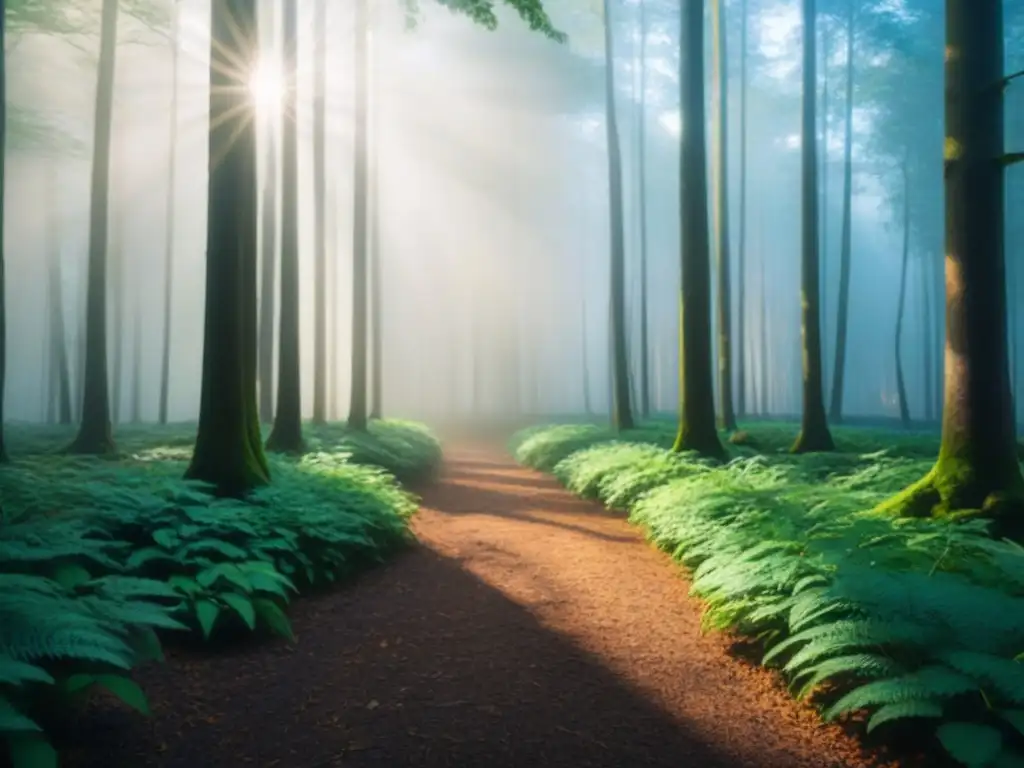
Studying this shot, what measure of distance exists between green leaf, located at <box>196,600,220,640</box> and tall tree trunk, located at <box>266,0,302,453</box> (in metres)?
8.47

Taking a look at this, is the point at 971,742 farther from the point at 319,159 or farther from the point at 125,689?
the point at 319,159

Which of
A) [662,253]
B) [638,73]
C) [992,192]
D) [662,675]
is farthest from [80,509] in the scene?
[662,253]

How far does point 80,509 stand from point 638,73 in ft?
91.4

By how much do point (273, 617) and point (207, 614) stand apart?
22.1 inches

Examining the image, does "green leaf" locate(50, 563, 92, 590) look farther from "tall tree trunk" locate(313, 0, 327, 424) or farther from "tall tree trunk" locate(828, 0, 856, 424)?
"tall tree trunk" locate(828, 0, 856, 424)

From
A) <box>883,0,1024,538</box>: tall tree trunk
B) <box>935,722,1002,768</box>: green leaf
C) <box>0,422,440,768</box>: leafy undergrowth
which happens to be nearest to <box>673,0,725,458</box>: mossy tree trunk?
<box>883,0,1024,538</box>: tall tree trunk

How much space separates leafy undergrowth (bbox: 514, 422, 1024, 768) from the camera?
115 inches

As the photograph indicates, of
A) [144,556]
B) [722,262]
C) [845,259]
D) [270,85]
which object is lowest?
[144,556]

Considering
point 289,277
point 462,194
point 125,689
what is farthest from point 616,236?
point 462,194

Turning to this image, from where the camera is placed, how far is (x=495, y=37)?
2888 centimetres

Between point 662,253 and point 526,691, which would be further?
point 662,253

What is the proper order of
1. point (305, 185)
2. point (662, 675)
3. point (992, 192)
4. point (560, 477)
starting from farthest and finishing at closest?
point (305, 185) → point (560, 477) → point (992, 192) → point (662, 675)

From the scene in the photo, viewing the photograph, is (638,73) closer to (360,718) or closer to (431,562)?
(431,562)

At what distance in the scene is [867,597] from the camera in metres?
3.63
